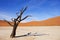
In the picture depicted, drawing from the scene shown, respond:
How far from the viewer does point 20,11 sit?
11.4 meters

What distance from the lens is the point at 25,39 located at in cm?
1012

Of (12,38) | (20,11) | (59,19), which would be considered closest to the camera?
(12,38)

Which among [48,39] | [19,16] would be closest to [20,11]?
[19,16]

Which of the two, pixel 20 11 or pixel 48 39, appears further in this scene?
pixel 20 11

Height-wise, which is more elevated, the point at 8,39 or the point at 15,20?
the point at 15,20

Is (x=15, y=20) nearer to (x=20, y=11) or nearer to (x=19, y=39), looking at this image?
(x=20, y=11)

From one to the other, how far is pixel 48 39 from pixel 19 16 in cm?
267

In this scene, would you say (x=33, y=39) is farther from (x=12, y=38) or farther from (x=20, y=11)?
(x=20, y=11)

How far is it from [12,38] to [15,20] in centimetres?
121

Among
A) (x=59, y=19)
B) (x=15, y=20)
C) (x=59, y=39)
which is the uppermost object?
(x=59, y=19)

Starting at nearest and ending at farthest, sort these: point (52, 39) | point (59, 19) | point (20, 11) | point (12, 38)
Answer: point (52, 39) < point (12, 38) < point (20, 11) < point (59, 19)

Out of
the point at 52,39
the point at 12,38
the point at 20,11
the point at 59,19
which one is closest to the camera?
the point at 52,39

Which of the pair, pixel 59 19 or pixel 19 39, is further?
pixel 59 19

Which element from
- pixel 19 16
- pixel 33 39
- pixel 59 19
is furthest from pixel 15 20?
pixel 59 19
